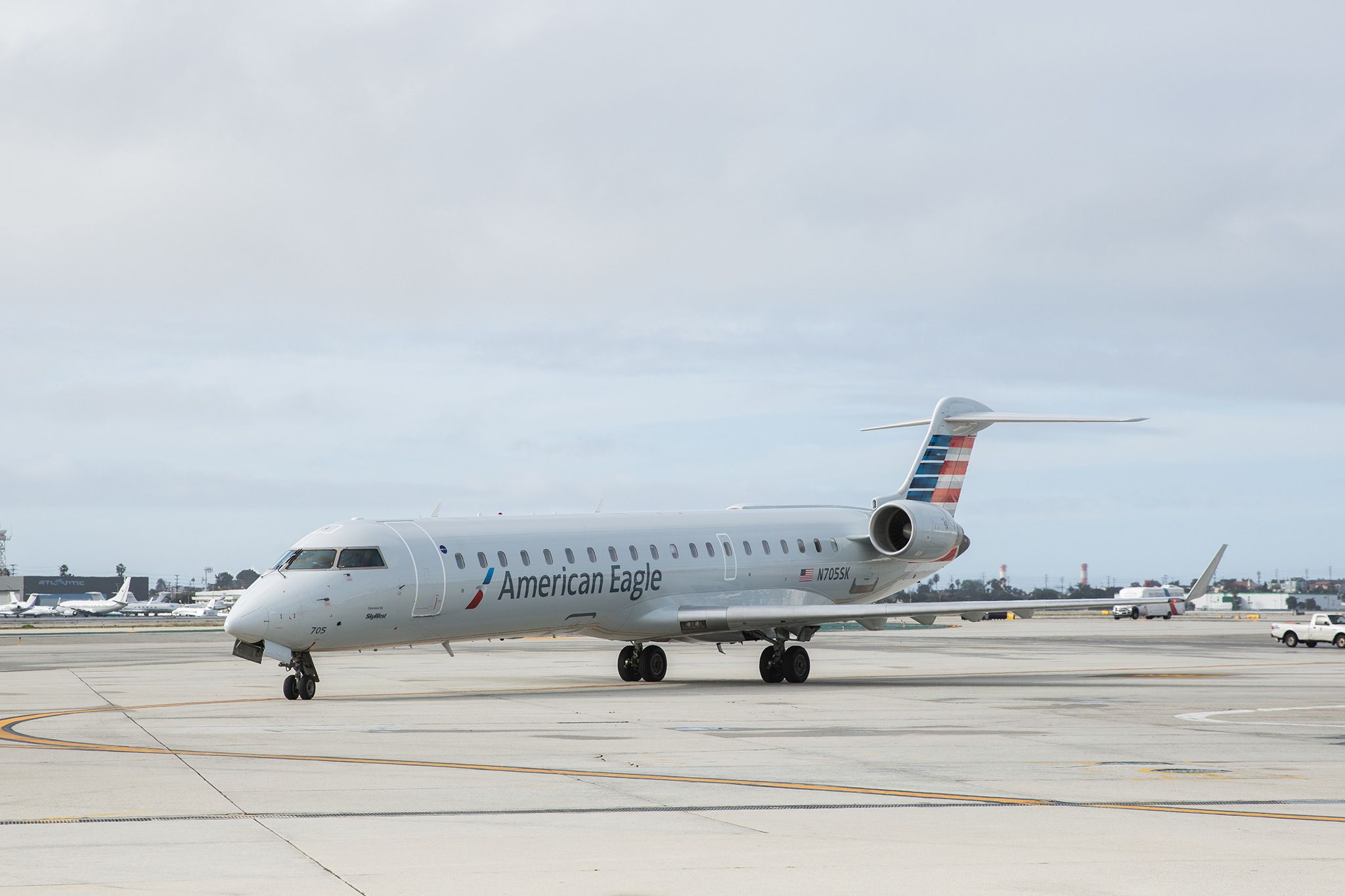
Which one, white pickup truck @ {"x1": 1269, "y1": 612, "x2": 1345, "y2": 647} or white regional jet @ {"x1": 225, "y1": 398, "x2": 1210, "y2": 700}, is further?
white pickup truck @ {"x1": 1269, "y1": 612, "x2": 1345, "y2": 647}

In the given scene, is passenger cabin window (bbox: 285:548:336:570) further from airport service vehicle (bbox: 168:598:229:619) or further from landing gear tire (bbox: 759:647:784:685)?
airport service vehicle (bbox: 168:598:229:619)

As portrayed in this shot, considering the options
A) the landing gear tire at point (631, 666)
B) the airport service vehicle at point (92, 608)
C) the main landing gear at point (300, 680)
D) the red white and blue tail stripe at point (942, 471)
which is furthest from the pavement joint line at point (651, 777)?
the airport service vehicle at point (92, 608)

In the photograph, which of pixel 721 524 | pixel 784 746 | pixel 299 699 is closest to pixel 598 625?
pixel 721 524

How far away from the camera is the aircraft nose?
960 inches

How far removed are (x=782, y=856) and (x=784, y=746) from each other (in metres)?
7.18

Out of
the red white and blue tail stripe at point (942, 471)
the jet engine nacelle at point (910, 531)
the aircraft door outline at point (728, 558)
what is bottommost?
the aircraft door outline at point (728, 558)

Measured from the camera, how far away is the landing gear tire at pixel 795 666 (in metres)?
30.0

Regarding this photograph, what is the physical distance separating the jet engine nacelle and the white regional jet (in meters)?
0.04

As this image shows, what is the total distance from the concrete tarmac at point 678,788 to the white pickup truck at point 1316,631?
19949 millimetres

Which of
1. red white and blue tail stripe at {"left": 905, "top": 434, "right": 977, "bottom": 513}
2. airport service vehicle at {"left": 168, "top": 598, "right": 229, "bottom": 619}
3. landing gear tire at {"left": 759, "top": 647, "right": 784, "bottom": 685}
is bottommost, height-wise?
airport service vehicle at {"left": 168, "top": 598, "right": 229, "bottom": 619}

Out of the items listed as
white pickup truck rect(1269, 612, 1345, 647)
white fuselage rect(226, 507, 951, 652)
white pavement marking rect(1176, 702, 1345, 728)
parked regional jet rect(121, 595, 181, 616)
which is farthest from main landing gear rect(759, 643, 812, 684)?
parked regional jet rect(121, 595, 181, 616)

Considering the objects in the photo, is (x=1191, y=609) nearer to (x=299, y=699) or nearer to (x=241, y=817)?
(x=299, y=699)

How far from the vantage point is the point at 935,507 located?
35000mm

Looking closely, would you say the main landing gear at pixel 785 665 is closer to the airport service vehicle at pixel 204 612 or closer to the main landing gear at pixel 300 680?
the main landing gear at pixel 300 680
